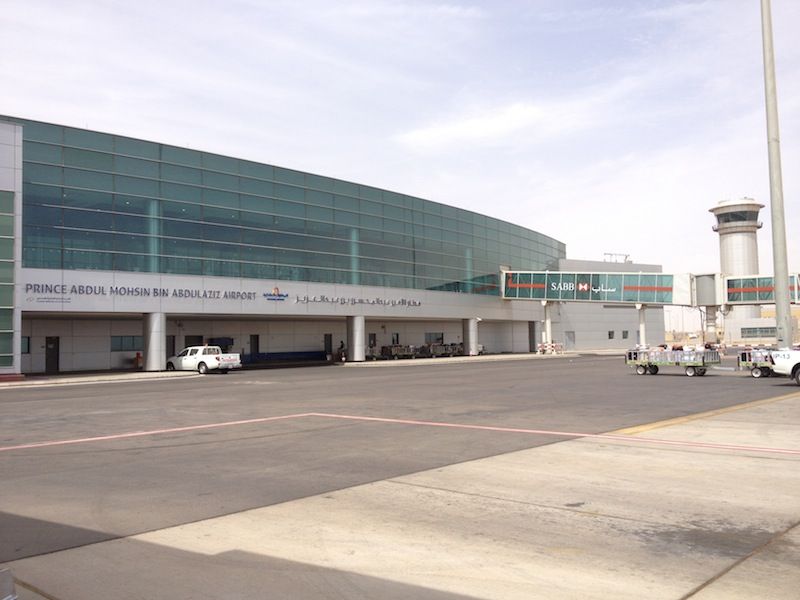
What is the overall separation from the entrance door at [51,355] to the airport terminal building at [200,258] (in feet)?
0.23

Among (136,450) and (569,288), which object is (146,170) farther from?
(569,288)

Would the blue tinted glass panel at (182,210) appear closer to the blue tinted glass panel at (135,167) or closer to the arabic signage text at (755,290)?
the blue tinted glass panel at (135,167)

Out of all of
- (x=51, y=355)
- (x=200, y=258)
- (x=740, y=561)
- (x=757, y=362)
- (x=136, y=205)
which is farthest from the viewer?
(x=200, y=258)

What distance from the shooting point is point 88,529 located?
22.9 ft


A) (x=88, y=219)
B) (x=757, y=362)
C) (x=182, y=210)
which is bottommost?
(x=757, y=362)

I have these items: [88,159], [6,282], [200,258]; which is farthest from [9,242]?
[200,258]

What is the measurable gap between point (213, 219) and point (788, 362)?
118ft

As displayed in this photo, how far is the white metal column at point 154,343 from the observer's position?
43.3 m

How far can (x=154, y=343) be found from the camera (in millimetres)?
43531

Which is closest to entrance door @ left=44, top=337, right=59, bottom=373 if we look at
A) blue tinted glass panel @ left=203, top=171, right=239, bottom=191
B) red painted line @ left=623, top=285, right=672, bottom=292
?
blue tinted glass panel @ left=203, top=171, right=239, bottom=191

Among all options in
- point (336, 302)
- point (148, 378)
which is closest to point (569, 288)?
point (336, 302)

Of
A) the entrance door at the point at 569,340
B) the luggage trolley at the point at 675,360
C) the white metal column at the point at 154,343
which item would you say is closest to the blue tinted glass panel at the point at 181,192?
the white metal column at the point at 154,343

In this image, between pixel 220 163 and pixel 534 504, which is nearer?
pixel 534 504

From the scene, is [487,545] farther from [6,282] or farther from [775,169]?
[6,282]
